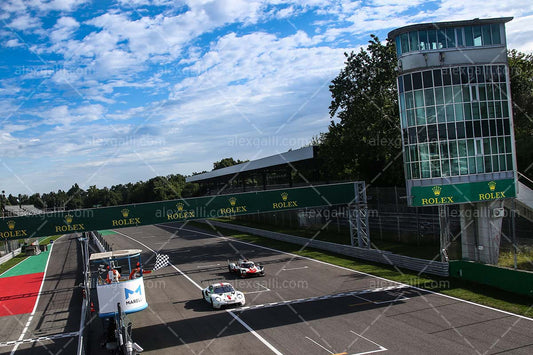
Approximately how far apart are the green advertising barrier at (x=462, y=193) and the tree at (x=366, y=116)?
17.2 metres

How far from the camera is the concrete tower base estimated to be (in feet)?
88.3

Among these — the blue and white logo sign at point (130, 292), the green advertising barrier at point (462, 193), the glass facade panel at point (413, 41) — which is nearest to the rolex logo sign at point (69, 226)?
the blue and white logo sign at point (130, 292)

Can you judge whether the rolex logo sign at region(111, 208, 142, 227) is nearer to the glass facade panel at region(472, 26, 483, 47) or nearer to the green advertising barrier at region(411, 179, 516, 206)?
the green advertising barrier at region(411, 179, 516, 206)

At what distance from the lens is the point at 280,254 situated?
4003cm

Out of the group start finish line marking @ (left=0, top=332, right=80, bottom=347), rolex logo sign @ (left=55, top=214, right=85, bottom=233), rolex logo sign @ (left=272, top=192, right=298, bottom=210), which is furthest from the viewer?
rolex logo sign @ (left=272, top=192, right=298, bottom=210)

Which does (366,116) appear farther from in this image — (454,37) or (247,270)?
(247,270)

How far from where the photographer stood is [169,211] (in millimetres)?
31406

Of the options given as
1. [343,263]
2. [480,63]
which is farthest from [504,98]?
[343,263]

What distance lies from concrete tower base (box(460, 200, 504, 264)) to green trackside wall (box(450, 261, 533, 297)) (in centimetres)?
286

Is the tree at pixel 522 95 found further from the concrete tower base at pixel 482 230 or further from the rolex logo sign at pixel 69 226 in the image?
the rolex logo sign at pixel 69 226

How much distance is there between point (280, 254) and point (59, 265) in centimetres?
2217

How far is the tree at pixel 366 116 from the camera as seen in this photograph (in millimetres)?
43375

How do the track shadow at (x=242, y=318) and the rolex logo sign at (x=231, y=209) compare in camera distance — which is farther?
the rolex logo sign at (x=231, y=209)

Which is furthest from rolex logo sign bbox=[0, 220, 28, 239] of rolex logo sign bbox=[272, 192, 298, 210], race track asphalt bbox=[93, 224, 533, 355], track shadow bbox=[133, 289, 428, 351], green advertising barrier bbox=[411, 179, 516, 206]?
→ green advertising barrier bbox=[411, 179, 516, 206]
